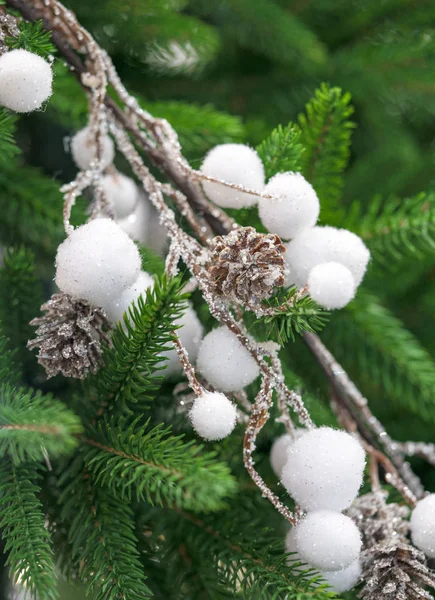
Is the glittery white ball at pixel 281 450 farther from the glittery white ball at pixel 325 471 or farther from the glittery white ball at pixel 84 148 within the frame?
the glittery white ball at pixel 84 148

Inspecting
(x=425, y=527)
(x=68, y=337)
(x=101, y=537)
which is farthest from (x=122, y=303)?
(x=425, y=527)

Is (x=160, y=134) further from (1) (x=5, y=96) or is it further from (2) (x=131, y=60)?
(2) (x=131, y=60)

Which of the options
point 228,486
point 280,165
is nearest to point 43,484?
point 228,486

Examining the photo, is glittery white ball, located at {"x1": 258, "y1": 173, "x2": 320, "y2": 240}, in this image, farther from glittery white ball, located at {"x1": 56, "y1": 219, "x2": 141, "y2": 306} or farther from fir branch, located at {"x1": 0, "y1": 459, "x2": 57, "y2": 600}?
fir branch, located at {"x1": 0, "y1": 459, "x2": 57, "y2": 600}

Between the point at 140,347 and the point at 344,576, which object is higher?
the point at 140,347

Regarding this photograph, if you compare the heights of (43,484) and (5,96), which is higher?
(5,96)

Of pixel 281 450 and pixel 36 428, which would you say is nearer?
pixel 36 428

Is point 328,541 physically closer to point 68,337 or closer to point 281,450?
point 281,450
